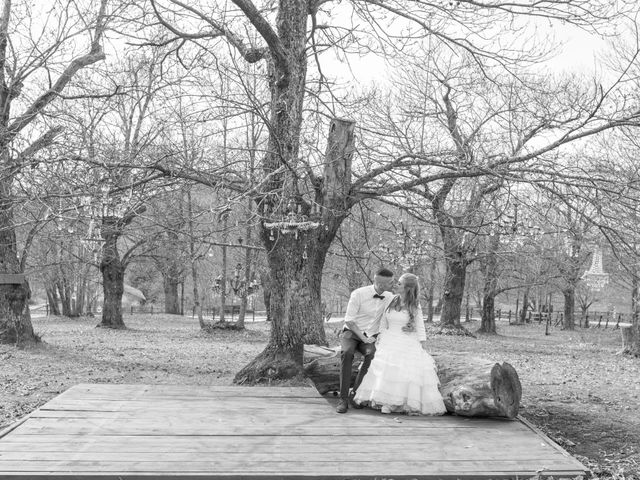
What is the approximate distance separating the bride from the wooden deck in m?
0.19

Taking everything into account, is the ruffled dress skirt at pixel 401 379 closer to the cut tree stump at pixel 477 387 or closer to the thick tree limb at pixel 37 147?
the cut tree stump at pixel 477 387

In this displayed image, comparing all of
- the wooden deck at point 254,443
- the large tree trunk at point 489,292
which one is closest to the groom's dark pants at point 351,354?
the wooden deck at point 254,443

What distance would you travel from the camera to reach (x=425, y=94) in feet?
64.0

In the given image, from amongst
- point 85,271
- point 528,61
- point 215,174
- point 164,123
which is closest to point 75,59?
point 164,123

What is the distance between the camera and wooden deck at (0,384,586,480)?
4887 millimetres

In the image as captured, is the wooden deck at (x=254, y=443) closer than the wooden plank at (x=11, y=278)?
Yes

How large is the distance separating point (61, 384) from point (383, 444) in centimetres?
735

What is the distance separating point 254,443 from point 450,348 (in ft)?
44.8

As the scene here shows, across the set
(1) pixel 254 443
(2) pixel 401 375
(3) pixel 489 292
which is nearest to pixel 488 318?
(3) pixel 489 292

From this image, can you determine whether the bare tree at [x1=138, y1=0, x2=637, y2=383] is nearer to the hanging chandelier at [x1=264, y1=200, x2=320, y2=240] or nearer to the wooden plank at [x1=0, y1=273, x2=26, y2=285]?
the hanging chandelier at [x1=264, y1=200, x2=320, y2=240]

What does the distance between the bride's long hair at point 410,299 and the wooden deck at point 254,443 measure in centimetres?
108

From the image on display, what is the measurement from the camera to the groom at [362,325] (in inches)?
286

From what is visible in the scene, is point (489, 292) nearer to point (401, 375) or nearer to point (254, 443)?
point (401, 375)

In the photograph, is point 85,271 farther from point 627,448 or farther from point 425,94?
point 627,448
